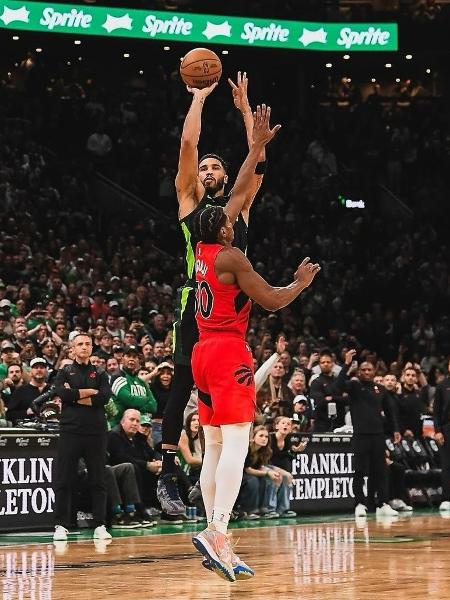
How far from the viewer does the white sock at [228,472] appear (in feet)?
27.4

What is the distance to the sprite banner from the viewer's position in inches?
1027

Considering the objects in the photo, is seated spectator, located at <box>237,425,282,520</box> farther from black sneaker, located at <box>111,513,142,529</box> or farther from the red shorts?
the red shorts

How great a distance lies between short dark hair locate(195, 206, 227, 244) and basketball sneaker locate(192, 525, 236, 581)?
71.4 inches

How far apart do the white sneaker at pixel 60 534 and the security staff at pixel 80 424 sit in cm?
27

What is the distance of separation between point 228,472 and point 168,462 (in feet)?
2.77

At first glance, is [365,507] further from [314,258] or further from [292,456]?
[314,258]

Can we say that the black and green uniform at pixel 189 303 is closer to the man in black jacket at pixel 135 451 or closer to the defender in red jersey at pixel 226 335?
the defender in red jersey at pixel 226 335

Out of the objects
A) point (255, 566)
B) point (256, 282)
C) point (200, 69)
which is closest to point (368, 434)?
point (255, 566)

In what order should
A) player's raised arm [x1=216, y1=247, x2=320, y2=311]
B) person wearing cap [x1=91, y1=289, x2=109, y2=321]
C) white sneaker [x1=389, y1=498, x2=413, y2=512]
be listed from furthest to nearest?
person wearing cap [x1=91, y1=289, x2=109, y2=321], white sneaker [x1=389, y1=498, x2=413, y2=512], player's raised arm [x1=216, y1=247, x2=320, y2=311]

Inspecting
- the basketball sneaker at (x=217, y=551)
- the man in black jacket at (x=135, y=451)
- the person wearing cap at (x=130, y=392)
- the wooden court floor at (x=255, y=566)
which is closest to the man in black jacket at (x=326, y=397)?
the person wearing cap at (x=130, y=392)

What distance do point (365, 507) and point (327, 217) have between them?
45.4 feet

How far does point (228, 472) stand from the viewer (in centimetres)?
835

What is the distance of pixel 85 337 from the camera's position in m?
13.9

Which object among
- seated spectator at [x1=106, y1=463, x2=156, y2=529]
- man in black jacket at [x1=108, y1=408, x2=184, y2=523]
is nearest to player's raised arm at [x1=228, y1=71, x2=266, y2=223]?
seated spectator at [x1=106, y1=463, x2=156, y2=529]
